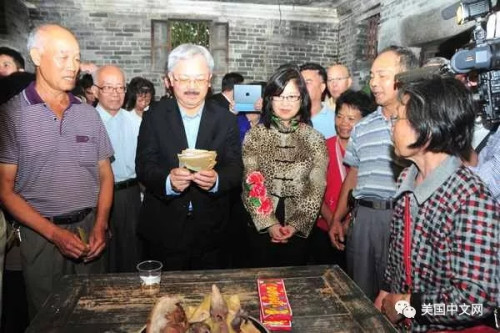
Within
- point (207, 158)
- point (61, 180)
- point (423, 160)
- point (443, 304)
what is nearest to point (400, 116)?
point (423, 160)

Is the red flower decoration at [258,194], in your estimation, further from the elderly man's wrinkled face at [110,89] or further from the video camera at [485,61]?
the elderly man's wrinkled face at [110,89]

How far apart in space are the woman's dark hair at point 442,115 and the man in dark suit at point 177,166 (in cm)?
117

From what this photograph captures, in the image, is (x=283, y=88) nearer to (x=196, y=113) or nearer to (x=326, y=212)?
(x=196, y=113)

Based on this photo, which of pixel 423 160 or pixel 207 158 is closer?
pixel 423 160

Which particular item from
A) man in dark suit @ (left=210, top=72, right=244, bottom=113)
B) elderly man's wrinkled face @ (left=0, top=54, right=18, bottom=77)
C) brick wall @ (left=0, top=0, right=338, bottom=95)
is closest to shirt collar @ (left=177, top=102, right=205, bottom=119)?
man in dark suit @ (left=210, top=72, right=244, bottom=113)

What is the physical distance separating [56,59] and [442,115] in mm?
2087

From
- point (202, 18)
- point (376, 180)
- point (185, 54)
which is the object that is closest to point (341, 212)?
point (376, 180)

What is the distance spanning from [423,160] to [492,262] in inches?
19.3

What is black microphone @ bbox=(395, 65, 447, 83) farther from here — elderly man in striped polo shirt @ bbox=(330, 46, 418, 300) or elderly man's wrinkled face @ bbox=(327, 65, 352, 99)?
elderly man's wrinkled face @ bbox=(327, 65, 352, 99)

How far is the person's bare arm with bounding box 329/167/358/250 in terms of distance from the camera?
2.95 meters

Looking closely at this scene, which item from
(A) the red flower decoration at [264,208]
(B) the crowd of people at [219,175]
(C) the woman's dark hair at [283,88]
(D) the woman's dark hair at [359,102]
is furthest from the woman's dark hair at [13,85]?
(D) the woman's dark hair at [359,102]

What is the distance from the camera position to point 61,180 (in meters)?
2.27

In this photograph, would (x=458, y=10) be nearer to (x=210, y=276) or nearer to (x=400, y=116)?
(x=400, y=116)

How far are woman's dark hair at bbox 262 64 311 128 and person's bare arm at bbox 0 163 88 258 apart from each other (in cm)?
150
